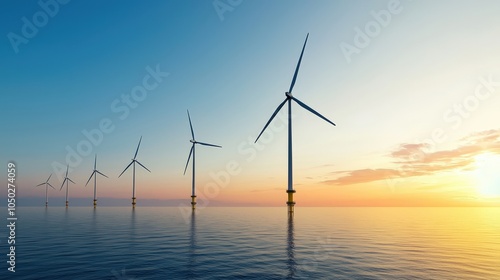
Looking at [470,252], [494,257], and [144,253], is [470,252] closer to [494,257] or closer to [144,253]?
[494,257]

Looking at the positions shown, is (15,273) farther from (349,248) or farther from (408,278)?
(349,248)

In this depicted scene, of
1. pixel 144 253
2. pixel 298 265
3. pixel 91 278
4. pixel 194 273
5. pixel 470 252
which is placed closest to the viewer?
pixel 91 278

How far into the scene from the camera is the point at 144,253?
120ft

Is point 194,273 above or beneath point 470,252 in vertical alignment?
above

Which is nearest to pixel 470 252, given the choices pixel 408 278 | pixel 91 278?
pixel 408 278

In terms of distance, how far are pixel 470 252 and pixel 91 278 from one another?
48619mm

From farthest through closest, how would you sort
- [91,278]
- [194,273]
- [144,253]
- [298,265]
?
[144,253] → [298,265] → [194,273] → [91,278]

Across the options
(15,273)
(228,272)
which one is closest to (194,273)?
(228,272)

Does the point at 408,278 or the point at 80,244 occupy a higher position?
the point at 408,278

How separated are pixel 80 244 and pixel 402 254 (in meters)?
46.4

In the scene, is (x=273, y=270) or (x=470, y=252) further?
(x=470, y=252)

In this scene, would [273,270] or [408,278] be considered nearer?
[408,278]

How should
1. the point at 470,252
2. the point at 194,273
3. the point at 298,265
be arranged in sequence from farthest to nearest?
the point at 470,252
the point at 298,265
the point at 194,273

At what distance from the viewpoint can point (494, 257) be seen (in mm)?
38125
